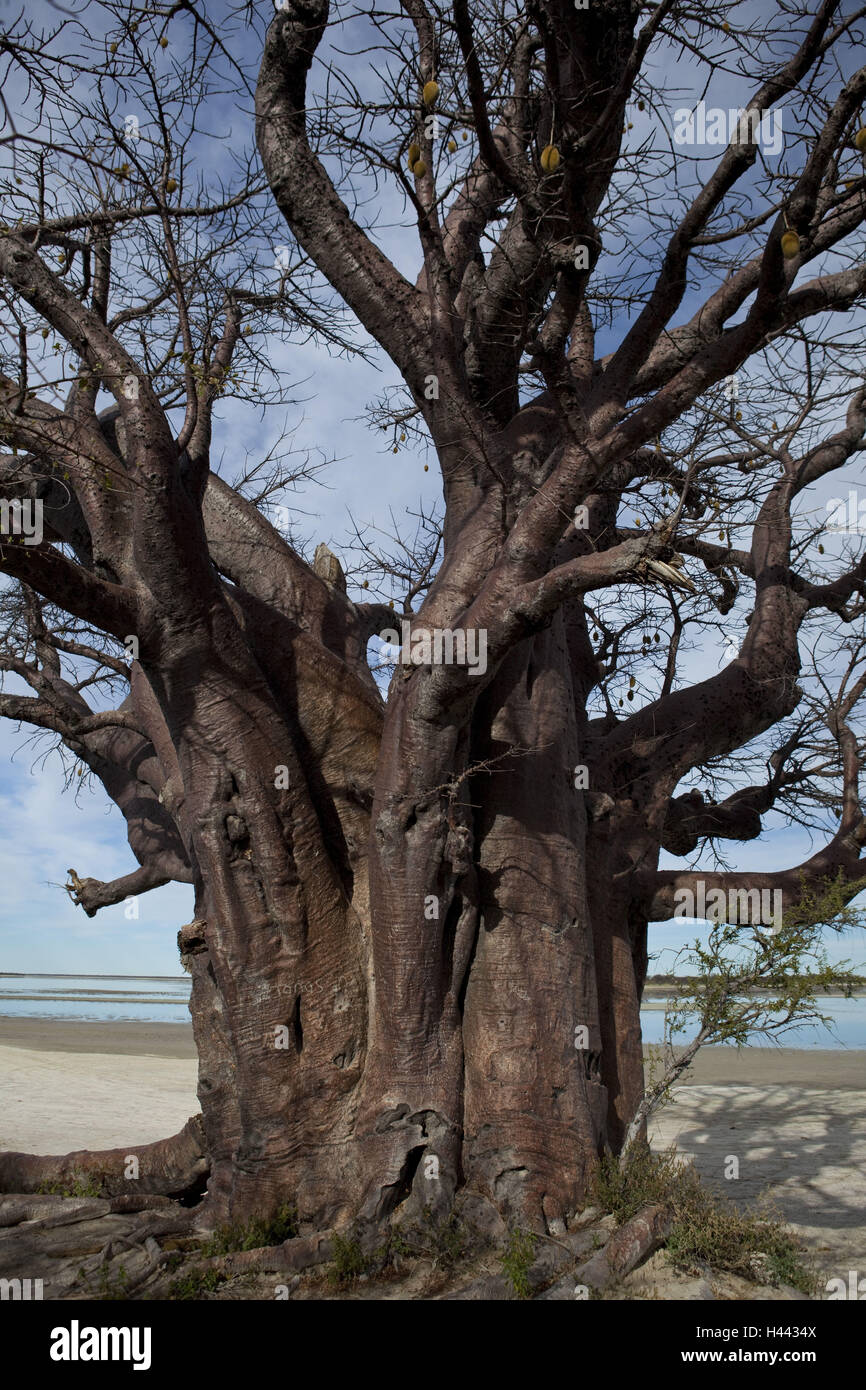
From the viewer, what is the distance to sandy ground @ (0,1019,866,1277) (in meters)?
6.03

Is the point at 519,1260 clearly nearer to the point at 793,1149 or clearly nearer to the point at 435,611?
the point at 435,611

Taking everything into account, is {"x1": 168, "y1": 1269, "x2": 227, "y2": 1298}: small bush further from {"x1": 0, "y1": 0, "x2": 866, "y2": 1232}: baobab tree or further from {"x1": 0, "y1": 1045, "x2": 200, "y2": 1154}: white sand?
{"x1": 0, "y1": 1045, "x2": 200, "y2": 1154}: white sand

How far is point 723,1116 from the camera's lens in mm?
10195

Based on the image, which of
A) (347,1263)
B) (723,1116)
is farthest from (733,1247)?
(723,1116)

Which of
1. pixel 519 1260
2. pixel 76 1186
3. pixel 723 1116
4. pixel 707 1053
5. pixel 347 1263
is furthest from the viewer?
pixel 707 1053

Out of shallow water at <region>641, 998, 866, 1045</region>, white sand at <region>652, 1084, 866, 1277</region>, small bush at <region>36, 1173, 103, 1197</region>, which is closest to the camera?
small bush at <region>36, 1173, 103, 1197</region>

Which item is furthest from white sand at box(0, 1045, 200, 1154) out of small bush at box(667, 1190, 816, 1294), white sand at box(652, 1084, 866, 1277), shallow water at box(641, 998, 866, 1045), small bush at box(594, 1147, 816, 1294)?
shallow water at box(641, 998, 866, 1045)

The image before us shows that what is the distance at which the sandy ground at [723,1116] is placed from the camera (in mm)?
6027

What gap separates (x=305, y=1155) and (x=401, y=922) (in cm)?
113

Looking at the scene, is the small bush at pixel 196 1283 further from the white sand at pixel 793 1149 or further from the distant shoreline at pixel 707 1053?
the distant shoreline at pixel 707 1053

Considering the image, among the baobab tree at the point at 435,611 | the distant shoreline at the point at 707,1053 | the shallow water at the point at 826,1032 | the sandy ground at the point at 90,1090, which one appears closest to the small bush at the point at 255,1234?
the baobab tree at the point at 435,611

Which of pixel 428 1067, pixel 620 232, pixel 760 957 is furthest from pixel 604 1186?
pixel 620 232

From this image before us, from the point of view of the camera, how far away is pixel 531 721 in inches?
186

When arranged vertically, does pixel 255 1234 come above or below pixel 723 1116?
above
